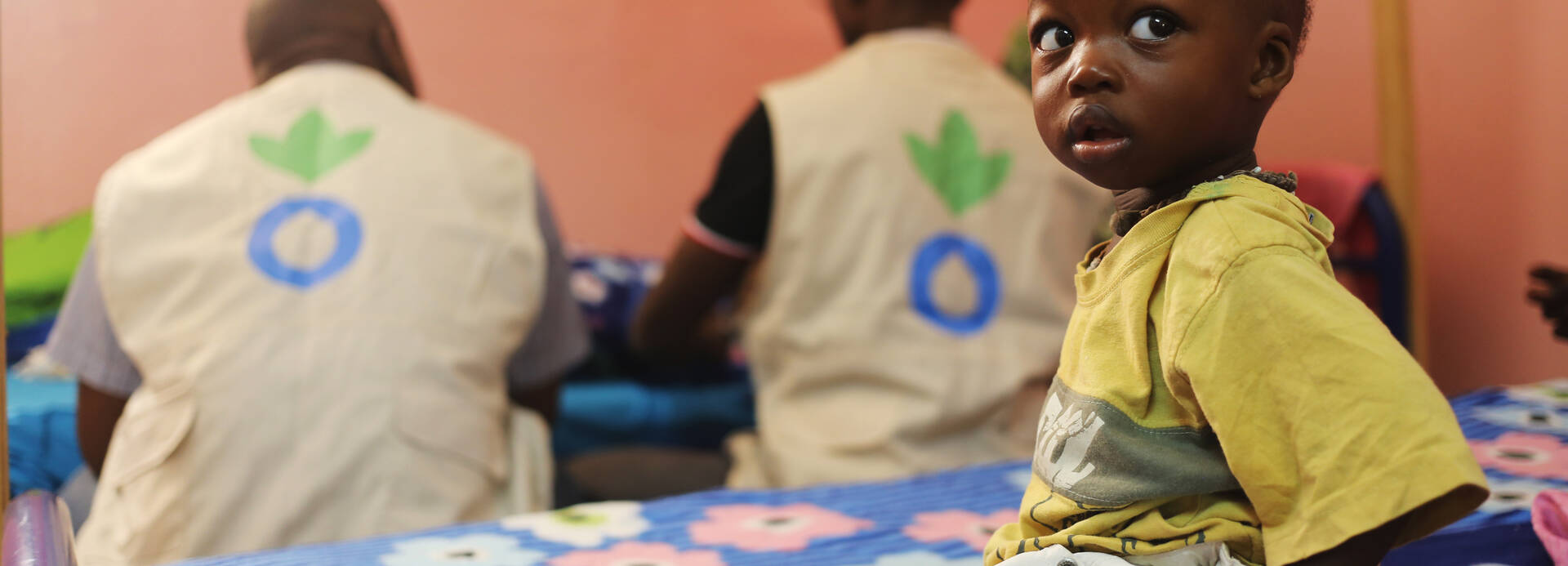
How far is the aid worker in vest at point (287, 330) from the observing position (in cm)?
121

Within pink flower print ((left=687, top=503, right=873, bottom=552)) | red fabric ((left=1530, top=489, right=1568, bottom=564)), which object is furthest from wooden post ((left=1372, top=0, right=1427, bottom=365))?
pink flower print ((left=687, top=503, right=873, bottom=552))

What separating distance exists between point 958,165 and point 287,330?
78cm

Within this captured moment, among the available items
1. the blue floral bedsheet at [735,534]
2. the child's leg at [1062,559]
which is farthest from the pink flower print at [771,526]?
the child's leg at [1062,559]

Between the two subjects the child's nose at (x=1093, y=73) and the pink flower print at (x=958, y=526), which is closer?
the child's nose at (x=1093, y=73)

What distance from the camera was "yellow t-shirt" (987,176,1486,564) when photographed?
1.83 feet

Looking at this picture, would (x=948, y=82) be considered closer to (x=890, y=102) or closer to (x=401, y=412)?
(x=890, y=102)

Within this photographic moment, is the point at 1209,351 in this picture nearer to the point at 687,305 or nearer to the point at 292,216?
the point at 292,216

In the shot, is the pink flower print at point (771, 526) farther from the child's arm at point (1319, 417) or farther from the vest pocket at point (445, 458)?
the child's arm at point (1319, 417)

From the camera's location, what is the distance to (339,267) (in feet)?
4.14

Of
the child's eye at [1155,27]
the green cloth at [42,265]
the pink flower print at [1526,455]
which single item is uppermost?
the child's eye at [1155,27]

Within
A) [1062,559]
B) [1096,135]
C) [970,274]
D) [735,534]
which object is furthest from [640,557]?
[970,274]

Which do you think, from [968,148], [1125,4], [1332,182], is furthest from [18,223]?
[1332,182]

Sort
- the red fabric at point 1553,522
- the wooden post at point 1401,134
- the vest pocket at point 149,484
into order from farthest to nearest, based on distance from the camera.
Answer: the wooden post at point 1401,134, the vest pocket at point 149,484, the red fabric at point 1553,522

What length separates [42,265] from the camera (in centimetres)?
145
